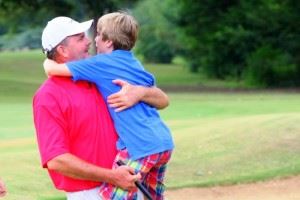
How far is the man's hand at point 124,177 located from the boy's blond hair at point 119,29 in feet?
2.08

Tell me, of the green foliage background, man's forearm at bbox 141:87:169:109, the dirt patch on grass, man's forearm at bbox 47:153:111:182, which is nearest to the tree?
the green foliage background

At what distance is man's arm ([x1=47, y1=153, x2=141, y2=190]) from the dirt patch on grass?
596cm

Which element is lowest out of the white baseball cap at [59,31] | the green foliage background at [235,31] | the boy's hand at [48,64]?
the green foliage background at [235,31]

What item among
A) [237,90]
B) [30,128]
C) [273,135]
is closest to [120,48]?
[273,135]

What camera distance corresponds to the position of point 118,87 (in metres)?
4.73

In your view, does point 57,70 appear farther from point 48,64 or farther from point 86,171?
point 86,171

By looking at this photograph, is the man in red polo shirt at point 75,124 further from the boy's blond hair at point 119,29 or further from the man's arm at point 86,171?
the boy's blond hair at point 119,29

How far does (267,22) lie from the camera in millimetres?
40812

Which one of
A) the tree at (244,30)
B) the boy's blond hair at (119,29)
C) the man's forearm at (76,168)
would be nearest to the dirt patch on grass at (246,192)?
the boy's blond hair at (119,29)

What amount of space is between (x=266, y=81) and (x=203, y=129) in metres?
27.4

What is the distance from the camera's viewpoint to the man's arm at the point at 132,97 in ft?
15.2

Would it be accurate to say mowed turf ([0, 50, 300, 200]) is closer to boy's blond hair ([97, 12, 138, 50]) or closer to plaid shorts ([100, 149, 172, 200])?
plaid shorts ([100, 149, 172, 200])

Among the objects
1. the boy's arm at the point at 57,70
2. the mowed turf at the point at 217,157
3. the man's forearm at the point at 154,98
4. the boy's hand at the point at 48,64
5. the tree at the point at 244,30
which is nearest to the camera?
the boy's arm at the point at 57,70

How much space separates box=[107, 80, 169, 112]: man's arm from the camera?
4.64 meters
